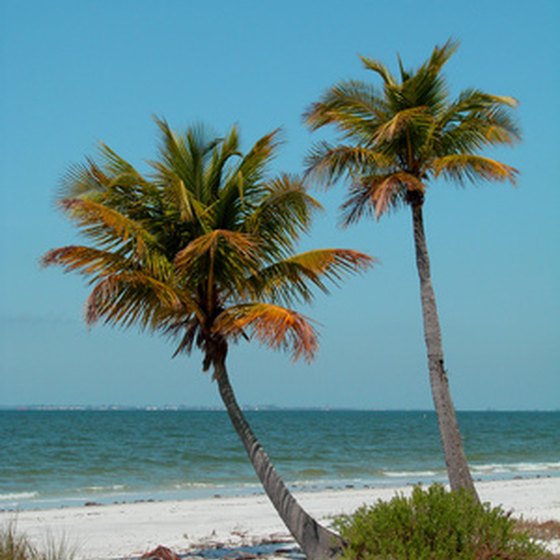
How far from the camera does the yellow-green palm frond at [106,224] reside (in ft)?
32.9

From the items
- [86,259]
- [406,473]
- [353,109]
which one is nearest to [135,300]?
[86,259]

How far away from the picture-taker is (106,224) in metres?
10.4

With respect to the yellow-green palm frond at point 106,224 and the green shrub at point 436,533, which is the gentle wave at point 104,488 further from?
the green shrub at point 436,533

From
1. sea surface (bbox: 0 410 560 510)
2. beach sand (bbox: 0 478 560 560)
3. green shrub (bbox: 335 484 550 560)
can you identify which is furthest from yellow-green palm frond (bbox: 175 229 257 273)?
sea surface (bbox: 0 410 560 510)

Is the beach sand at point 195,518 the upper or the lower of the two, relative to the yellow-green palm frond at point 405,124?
lower

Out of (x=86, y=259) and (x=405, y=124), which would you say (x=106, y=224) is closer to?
(x=86, y=259)

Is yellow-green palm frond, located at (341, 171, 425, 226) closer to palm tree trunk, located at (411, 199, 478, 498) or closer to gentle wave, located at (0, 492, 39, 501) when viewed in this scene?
palm tree trunk, located at (411, 199, 478, 498)

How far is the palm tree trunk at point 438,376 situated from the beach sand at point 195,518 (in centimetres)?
161

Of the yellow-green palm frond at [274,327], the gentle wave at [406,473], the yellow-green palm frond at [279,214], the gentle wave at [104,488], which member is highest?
the yellow-green palm frond at [279,214]

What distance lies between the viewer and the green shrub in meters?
7.19

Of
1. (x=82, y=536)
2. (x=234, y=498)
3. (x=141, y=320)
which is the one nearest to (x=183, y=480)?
(x=234, y=498)

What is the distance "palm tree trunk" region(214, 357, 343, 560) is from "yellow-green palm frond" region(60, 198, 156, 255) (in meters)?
1.92

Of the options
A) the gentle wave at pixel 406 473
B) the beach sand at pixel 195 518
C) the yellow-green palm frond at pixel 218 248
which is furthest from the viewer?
the gentle wave at pixel 406 473

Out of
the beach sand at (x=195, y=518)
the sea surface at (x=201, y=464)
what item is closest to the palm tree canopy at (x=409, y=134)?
the beach sand at (x=195, y=518)
